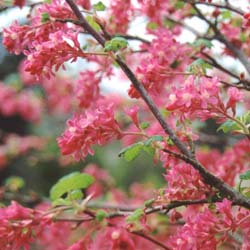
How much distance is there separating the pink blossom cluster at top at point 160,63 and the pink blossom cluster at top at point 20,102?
91.6 inches

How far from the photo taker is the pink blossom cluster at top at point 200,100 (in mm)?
1275

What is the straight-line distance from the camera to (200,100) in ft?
4.19

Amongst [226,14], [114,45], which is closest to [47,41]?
[114,45]

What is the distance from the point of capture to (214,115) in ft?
4.31

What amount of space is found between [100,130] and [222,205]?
33 cm

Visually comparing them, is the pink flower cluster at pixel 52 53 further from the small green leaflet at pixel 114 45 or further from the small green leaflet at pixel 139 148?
the small green leaflet at pixel 139 148

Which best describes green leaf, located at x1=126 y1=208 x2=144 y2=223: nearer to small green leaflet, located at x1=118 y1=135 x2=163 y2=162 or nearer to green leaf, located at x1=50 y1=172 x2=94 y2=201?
small green leaflet, located at x1=118 y1=135 x2=163 y2=162

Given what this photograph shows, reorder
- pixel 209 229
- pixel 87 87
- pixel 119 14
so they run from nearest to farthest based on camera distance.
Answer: pixel 209 229, pixel 87 87, pixel 119 14

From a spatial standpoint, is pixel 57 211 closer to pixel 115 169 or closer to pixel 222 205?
pixel 222 205

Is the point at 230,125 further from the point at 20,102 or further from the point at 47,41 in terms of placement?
the point at 20,102

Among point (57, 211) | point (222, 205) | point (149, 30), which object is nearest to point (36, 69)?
point (57, 211)

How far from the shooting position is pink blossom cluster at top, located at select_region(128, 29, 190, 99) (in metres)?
1.46

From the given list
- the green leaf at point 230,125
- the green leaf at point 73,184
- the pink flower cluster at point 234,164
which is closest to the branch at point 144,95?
the green leaf at point 230,125

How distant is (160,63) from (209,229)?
554mm
